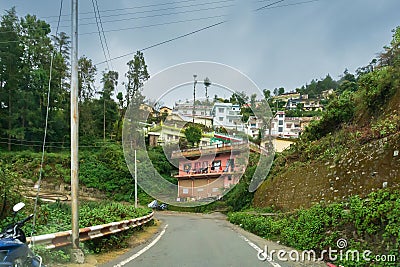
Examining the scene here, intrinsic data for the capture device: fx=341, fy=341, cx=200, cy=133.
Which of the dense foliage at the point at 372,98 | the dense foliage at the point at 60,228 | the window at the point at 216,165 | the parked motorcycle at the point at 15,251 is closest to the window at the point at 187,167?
the window at the point at 216,165

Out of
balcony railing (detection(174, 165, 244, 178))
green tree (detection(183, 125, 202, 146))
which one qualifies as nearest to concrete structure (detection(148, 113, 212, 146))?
green tree (detection(183, 125, 202, 146))

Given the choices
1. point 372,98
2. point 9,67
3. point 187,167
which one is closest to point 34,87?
point 9,67

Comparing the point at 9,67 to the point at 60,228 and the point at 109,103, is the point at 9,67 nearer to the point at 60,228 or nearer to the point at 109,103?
the point at 109,103

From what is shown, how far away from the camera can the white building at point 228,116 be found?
18.0m

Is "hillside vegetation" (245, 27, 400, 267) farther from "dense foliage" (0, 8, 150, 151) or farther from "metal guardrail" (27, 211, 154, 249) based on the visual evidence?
"dense foliage" (0, 8, 150, 151)

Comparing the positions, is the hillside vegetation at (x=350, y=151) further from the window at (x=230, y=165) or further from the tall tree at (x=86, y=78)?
the tall tree at (x=86, y=78)

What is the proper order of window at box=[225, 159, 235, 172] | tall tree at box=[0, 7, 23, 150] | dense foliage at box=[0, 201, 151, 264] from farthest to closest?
tall tree at box=[0, 7, 23, 150]
window at box=[225, 159, 235, 172]
dense foliage at box=[0, 201, 151, 264]

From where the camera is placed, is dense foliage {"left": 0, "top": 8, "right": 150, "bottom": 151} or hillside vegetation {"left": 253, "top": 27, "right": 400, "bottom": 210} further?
dense foliage {"left": 0, "top": 8, "right": 150, "bottom": 151}

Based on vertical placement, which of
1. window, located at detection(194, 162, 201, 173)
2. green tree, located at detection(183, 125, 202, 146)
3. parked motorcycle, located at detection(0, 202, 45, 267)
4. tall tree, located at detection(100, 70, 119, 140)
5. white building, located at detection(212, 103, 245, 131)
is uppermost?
tall tree, located at detection(100, 70, 119, 140)

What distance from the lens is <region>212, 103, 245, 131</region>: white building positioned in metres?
18.0

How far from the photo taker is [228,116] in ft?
62.7

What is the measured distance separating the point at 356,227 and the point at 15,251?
517 centimetres

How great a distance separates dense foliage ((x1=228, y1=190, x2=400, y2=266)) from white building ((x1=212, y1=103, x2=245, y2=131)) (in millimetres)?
10183

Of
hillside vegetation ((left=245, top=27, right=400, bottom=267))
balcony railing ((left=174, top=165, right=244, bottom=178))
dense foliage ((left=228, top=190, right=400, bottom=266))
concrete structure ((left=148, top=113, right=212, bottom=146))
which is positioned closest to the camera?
dense foliage ((left=228, top=190, right=400, bottom=266))
